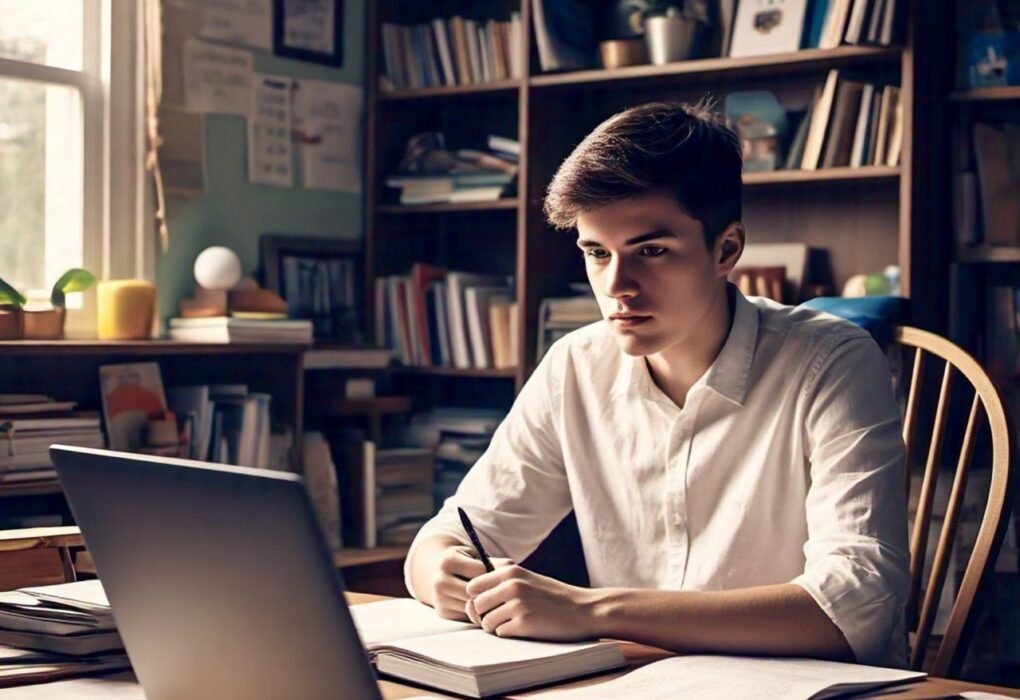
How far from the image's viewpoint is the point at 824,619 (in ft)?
4.58

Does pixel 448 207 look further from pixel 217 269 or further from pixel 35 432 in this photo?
pixel 35 432

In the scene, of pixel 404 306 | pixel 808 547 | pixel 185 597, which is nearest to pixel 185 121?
pixel 404 306

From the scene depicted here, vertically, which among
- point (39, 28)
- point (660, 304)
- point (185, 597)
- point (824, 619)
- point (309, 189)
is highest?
point (39, 28)

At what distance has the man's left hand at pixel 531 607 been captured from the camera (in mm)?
1312

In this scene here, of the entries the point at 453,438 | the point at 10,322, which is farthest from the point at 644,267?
the point at 453,438

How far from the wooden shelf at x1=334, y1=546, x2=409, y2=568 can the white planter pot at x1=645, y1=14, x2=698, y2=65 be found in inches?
56.0

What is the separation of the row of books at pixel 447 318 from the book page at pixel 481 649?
2.45 metres

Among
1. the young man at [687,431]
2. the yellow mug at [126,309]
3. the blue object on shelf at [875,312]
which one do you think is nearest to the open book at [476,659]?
the young man at [687,431]

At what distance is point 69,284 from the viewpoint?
10.0 ft

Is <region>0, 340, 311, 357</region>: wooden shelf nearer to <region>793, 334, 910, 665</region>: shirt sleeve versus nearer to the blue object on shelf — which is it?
the blue object on shelf

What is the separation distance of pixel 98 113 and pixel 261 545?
2662 mm

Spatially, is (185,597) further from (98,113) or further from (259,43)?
(259,43)

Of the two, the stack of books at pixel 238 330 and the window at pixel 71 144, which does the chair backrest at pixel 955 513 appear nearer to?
the stack of books at pixel 238 330

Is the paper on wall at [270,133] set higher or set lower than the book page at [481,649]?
higher
